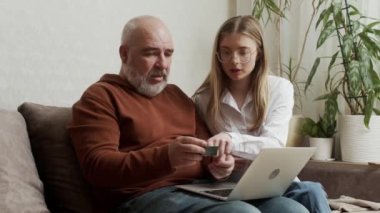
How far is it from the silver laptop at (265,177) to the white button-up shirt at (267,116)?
23 centimetres

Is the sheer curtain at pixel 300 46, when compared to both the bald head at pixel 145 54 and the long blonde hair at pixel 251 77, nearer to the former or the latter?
the long blonde hair at pixel 251 77

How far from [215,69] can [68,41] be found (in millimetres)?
595

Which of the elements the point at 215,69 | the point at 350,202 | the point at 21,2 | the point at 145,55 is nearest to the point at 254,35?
the point at 215,69

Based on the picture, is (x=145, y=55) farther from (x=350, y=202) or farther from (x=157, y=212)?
(x=350, y=202)

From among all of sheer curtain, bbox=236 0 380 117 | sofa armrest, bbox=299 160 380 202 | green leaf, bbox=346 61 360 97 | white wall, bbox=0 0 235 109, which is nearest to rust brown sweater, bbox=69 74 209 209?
white wall, bbox=0 0 235 109

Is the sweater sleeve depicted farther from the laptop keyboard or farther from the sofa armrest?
the sofa armrest

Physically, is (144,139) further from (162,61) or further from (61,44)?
(61,44)

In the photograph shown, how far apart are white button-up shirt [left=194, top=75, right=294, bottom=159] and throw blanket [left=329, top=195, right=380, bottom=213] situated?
291mm

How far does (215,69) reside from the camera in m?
1.80

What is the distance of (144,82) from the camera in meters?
1.61

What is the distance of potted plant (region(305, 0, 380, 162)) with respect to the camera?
208 cm

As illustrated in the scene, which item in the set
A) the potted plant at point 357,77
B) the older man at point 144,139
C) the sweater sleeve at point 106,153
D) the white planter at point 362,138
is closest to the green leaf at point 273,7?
the potted plant at point 357,77

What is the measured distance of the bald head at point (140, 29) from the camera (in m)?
1.60

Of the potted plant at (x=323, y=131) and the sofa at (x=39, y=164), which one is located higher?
the sofa at (x=39, y=164)
